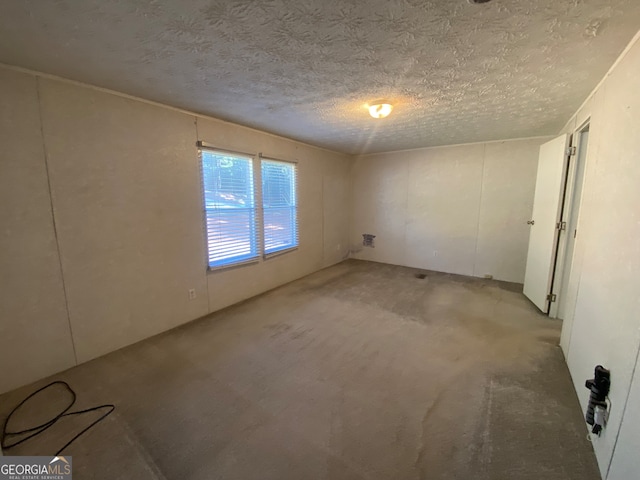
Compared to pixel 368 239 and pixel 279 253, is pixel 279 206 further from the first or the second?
pixel 368 239

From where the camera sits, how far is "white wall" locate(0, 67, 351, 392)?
1901 millimetres

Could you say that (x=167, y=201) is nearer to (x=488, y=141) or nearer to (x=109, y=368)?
(x=109, y=368)

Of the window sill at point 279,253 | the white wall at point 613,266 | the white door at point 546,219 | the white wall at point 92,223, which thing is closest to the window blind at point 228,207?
the white wall at point 92,223

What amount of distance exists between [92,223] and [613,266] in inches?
146

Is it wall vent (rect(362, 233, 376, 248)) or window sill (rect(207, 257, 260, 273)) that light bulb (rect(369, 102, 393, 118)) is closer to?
window sill (rect(207, 257, 260, 273))

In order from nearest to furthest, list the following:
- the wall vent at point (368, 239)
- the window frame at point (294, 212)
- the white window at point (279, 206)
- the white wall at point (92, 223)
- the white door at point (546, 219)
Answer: the white wall at point (92, 223), the white door at point (546, 219), the window frame at point (294, 212), the white window at point (279, 206), the wall vent at point (368, 239)

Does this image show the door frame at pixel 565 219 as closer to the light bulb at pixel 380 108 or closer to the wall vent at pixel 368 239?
the light bulb at pixel 380 108

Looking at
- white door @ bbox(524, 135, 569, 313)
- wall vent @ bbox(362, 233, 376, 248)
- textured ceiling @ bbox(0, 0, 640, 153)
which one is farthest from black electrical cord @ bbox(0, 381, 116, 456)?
wall vent @ bbox(362, 233, 376, 248)

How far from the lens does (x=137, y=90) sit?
7.36 ft

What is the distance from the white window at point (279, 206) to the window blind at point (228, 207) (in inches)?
10.2

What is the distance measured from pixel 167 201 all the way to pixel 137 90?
1010mm

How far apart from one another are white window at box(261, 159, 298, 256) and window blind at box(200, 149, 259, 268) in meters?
0.26

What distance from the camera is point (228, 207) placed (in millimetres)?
3287

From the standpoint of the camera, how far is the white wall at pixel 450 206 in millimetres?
4191
